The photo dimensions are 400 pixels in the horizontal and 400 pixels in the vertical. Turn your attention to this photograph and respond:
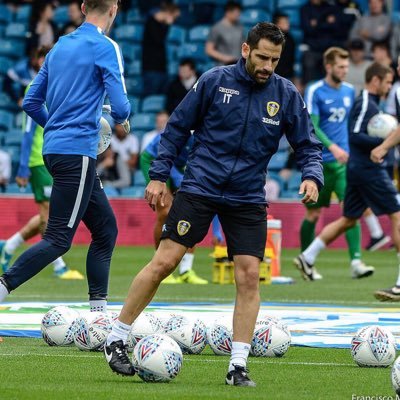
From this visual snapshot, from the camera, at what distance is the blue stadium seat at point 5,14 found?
96.3 feet

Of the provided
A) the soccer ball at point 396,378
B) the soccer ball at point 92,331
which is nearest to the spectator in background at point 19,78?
the soccer ball at point 92,331

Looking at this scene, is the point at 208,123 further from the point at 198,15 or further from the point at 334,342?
the point at 198,15

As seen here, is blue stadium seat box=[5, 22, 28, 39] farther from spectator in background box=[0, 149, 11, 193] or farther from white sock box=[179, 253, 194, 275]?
white sock box=[179, 253, 194, 275]

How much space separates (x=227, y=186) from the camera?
8242mm

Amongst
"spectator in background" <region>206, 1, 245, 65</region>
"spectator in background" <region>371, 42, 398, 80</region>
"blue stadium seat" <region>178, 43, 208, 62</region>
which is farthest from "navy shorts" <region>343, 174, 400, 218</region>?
"blue stadium seat" <region>178, 43, 208, 62</region>

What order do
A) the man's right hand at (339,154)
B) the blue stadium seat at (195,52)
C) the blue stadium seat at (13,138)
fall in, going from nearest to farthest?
the man's right hand at (339,154) < the blue stadium seat at (13,138) < the blue stadium seat at (195,52)

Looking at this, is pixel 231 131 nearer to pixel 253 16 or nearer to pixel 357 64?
pixel 357 64

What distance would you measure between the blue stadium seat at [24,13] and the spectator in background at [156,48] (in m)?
3.13

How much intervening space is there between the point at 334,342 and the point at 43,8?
61.4ft

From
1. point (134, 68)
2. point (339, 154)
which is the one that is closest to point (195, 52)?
point (134, 68)

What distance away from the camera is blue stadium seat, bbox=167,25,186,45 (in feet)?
91.7

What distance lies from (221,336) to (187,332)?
25cm

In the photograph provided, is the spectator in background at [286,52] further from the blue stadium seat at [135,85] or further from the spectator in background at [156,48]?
the blue stadium seat at [135,85]

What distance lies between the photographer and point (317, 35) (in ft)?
85.5
